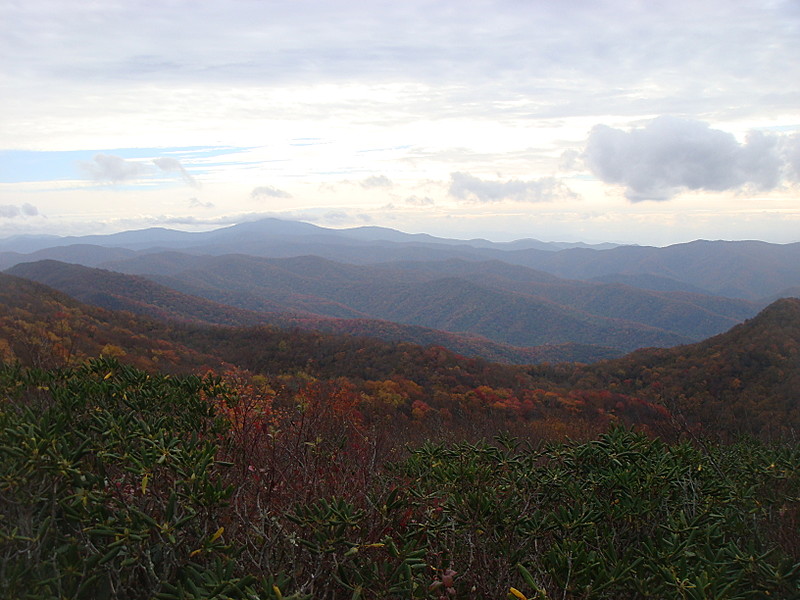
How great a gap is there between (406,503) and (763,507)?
10.3ft

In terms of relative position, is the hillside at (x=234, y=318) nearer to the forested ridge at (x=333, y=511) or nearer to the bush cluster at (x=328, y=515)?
the forested ridge at (x=333, y=511)

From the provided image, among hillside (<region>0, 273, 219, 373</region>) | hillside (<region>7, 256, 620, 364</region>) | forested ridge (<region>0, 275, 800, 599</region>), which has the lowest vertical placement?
hillside (<region>7, 256, 620, 364</region>)

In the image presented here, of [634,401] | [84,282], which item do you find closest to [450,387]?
[634,401]

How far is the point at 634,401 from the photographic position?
31.9 meters

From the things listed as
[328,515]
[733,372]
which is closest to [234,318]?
[733,372]

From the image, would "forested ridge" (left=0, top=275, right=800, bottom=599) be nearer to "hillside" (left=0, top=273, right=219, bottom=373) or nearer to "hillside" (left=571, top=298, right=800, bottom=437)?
"hillside" (left=0, top=273, right=219, bottom=373)

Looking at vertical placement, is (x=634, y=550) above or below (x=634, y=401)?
above

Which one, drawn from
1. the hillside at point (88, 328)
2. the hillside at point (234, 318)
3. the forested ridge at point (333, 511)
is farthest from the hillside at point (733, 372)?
the hillside at point (234, 318)

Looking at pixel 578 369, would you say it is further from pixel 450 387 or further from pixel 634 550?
pixel 634 550

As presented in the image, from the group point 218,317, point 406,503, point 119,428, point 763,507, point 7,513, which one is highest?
point 119,428

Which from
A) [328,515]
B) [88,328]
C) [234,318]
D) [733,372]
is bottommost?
[234,318]

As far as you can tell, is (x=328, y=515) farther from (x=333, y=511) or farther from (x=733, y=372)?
(x=733, y=372)

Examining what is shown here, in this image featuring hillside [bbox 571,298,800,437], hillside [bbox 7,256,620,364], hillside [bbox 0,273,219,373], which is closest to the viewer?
hillside [bbox 0,273,219,373]

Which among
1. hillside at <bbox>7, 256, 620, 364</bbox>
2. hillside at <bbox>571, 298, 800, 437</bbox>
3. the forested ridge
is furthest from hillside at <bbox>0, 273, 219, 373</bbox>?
hillside at <bbox>7, 256, 620, 364</bbox>
